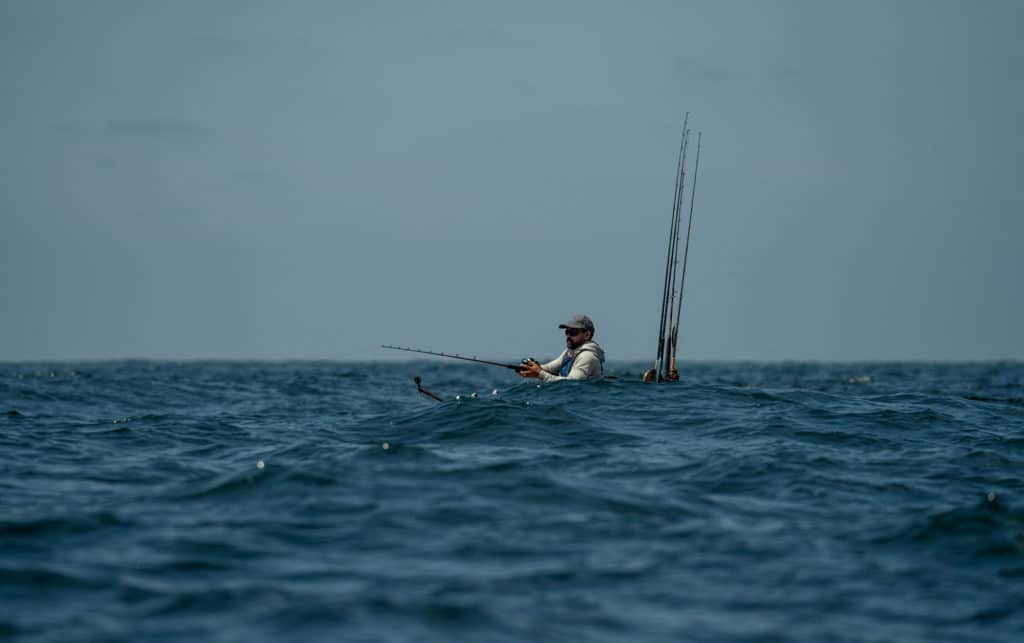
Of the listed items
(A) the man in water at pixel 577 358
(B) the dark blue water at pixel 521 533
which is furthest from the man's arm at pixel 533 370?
(B) the dark blue water at pixel 521 533

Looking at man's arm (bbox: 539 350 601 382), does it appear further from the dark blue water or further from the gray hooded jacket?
the dark blue water

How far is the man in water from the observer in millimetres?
16531

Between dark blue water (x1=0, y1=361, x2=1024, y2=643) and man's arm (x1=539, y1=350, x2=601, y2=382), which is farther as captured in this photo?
man's arm (x1=539, y1=350, x2=601, y2=382)

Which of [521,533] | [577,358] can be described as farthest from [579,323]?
→ [521,533]

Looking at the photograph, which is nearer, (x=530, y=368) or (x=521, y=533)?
(x=521, y=533)

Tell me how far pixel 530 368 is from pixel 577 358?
831 millimetres

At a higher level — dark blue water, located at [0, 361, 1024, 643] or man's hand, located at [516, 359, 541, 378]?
man's hand, located at [516, 359, 541, 378]

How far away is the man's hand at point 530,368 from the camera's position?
1639 centimetres

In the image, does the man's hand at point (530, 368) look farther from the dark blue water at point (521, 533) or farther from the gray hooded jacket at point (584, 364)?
the dark blue water at point (521, 533)

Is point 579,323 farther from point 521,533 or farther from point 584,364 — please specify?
point 521,533

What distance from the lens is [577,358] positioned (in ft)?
54.6

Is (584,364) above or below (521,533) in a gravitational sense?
above

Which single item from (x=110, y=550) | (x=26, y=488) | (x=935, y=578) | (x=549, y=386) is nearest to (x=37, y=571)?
(x=110, y=550)

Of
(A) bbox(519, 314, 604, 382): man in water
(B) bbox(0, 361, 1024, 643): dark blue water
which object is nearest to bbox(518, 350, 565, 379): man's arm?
(A) bbox(519, 314, 604, 382): man in water
